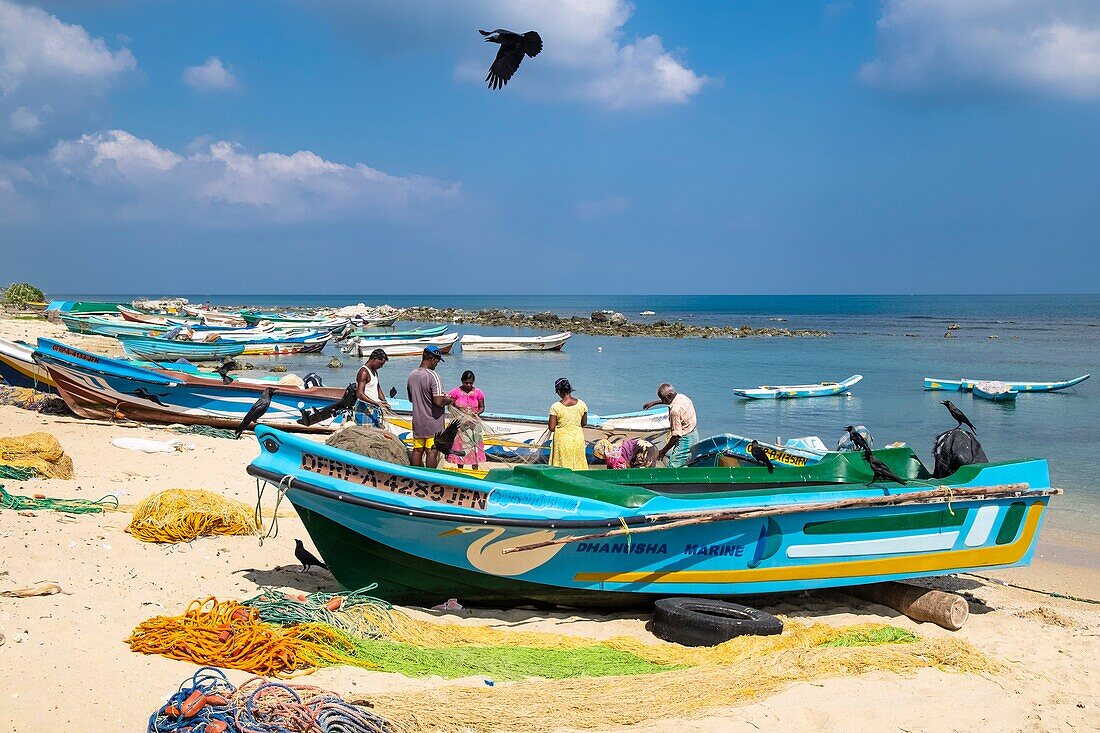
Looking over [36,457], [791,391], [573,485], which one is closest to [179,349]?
[791,391]

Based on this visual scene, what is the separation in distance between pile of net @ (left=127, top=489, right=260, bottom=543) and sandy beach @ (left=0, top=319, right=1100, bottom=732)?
0.15 meters

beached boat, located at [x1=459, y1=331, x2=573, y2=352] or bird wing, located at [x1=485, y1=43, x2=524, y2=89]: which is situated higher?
bird wing, located at [x1=485, y1=43, x2=524, y2=89]

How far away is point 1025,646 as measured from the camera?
683 centimetres

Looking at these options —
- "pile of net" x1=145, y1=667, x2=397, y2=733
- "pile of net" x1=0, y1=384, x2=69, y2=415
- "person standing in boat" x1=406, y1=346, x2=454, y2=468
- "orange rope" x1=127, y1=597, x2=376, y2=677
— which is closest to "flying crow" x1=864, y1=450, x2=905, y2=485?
"person standing in boat" x1=406, y1=346, x2=454, y2=468

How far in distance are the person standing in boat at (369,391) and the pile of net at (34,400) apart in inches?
299

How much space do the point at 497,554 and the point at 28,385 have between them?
1566 cm

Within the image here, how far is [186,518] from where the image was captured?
8.10 metres

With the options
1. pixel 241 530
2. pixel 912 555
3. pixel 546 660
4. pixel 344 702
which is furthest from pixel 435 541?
pixel 912 555

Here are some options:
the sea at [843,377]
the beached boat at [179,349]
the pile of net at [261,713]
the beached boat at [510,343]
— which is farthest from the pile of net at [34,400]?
the beached boat at [510,343]

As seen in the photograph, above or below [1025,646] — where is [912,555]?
above

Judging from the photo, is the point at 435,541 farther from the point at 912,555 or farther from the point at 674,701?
the point at 912,555

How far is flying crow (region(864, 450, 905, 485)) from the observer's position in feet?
26.7

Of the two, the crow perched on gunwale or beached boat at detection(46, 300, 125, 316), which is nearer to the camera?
the crow perched on gunwale

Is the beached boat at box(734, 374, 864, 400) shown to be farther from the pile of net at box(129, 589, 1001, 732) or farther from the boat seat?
the pile of net at box(129, 589, 1001, 732)
